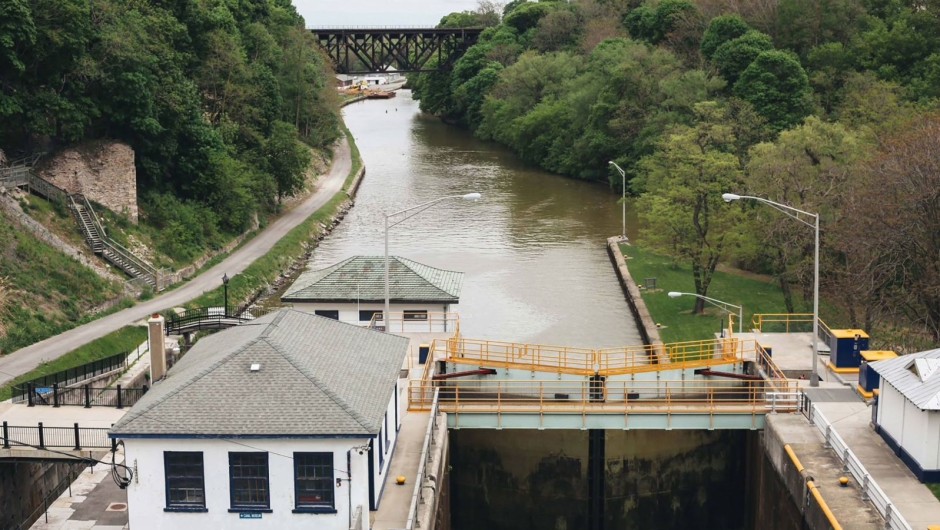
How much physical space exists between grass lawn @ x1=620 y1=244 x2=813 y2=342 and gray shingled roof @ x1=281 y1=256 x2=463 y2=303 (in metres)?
12.1

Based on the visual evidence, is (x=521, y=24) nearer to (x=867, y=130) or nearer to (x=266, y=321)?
(x=867, y=130)

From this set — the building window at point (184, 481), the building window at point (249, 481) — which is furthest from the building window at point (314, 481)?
the building window at point (184, 481)

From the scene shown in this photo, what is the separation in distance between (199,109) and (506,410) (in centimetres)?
4718

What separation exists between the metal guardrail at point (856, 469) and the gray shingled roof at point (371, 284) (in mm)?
17409

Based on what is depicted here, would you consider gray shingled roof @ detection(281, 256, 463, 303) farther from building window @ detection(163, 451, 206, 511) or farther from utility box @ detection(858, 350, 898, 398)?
building window @ detection(163, 451, 206, 511)

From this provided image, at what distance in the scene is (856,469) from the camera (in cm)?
3134

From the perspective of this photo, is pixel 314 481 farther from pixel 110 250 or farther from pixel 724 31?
pixel 724 31

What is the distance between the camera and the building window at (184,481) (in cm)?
2892

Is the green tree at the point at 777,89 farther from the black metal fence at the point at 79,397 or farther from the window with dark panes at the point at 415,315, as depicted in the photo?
the black metal fence at the point at 79,397

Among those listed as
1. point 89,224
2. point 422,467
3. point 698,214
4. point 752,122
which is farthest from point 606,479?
point 752,122

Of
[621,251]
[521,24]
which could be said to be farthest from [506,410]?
[521,24]

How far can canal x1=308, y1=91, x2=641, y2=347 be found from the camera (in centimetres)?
6300

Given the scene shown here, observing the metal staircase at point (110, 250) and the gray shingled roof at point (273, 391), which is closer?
the gray shingled roof at point (273, 391)

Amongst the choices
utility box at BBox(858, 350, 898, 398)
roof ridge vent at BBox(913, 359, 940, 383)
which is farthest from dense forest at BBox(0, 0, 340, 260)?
roof ridge vent at BBox(913, 359, 940, 383)
